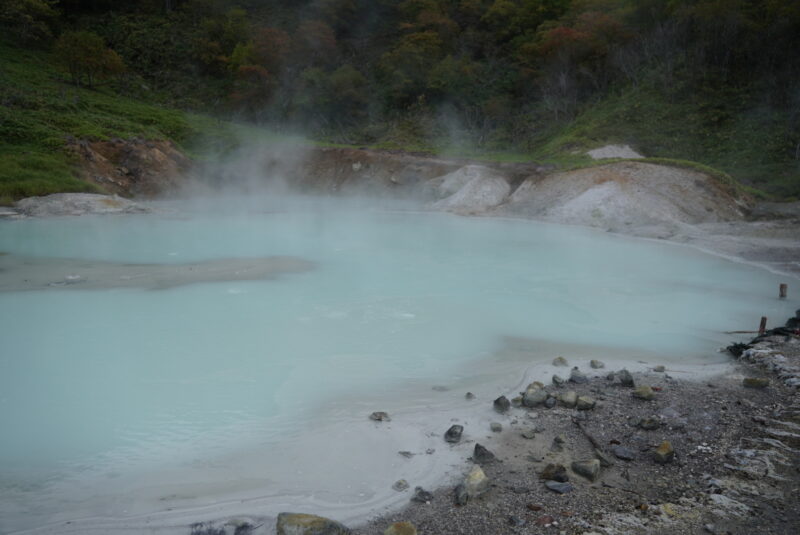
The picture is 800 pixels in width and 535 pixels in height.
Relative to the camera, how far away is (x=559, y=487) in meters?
3.89

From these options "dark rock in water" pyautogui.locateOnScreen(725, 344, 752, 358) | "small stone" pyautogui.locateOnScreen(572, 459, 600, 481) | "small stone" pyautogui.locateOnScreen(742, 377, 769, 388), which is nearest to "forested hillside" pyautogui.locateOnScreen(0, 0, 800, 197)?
"dark rock in water" pyautogui.locateOnScreen(725, 344, 752, 358)

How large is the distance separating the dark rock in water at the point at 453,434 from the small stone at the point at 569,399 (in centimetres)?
121

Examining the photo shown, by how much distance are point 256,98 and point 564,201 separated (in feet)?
87.5

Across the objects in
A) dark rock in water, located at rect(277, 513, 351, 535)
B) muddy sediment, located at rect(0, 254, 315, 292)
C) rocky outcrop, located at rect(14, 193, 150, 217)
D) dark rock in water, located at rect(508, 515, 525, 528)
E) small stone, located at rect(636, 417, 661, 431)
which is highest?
rocky outcrop, located at rect(14, 193, 150, 217)

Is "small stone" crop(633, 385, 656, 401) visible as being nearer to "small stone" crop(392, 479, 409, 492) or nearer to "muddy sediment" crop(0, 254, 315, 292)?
"small stone" crop(392, 479, 409, 492)

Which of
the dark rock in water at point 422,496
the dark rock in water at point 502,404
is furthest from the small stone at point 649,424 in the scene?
the dark rock in water at point 422,496

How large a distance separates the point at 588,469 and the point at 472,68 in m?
37.5

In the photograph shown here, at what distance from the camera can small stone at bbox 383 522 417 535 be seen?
3.39 meters

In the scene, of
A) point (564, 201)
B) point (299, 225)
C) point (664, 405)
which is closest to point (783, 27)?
point (564, 201)

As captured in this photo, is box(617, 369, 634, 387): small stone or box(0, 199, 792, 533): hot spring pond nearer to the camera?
box(0, 199, 792, 533): hot spring pond

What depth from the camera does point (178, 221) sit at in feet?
59.6

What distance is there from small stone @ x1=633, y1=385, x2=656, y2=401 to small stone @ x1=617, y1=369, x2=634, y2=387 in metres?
0.22

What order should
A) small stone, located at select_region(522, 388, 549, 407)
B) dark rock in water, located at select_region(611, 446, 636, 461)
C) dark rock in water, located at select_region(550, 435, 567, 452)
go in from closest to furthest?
1. dark rock in water, located at select_region(611, 446, 636, 461)
2. dark rock in water, located at select_region(550, 435, 567, 452)
3. small stone, located at select_region(522, 388, 549, 407)

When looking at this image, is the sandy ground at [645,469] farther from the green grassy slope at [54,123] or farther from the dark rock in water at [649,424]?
the green grassy slope at [54,123]
